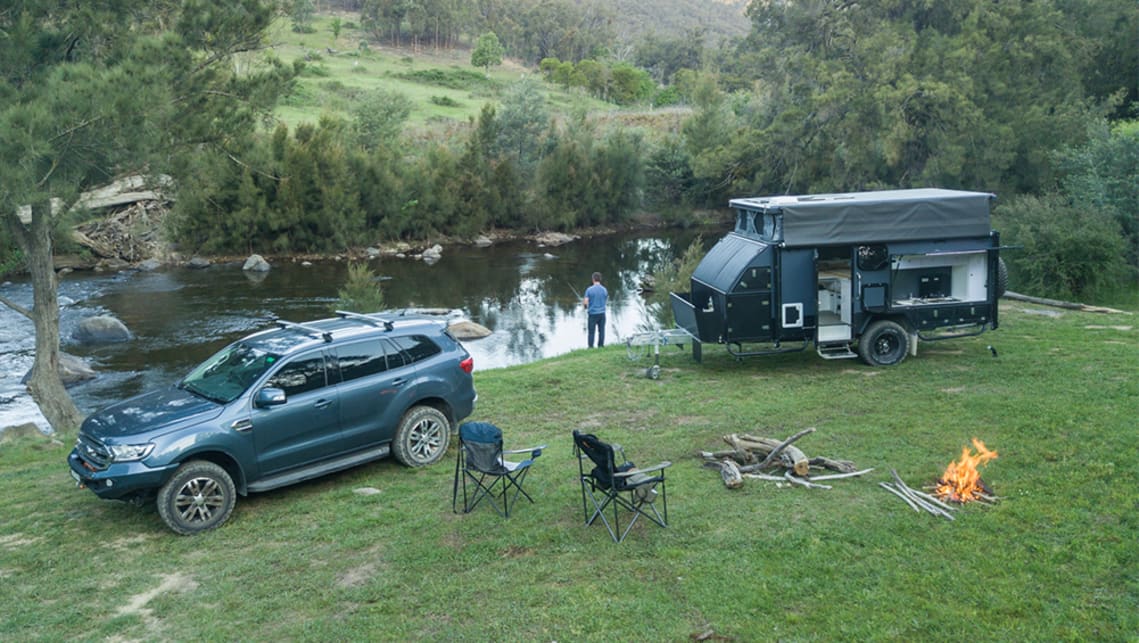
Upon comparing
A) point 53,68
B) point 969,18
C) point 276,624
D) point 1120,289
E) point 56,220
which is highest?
point 969,18

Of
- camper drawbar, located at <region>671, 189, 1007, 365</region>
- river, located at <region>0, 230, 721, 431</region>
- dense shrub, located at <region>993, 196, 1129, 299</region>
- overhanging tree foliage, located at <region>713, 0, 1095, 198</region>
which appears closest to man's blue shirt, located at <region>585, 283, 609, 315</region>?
river, located at <region>0, 230, 721, 431</region>

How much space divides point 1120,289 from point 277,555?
22.5m

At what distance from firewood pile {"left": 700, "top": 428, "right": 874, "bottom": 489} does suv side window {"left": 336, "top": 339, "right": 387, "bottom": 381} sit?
3.95 metres

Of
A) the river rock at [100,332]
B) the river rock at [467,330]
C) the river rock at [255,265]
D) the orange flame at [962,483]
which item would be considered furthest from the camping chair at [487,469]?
Answer: the river rock at [255,265]

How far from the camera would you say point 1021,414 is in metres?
11.4

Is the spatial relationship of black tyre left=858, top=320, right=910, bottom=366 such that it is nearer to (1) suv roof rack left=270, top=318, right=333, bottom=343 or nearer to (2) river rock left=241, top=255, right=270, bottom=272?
(1) suv roof rack left=270, top=318, right=333, bottom=343

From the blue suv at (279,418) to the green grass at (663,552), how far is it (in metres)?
0.40

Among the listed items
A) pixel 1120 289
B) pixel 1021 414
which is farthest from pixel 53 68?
pixel 1120 289

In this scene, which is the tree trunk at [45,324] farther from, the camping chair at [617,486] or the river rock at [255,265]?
the river rock at [255,265]

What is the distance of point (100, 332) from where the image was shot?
2531 centimetres

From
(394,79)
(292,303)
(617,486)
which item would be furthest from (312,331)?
(394,79)

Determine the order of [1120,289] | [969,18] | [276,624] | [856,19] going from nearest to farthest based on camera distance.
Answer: [276,624] < [1120,289] < [969,18] < [856,19]

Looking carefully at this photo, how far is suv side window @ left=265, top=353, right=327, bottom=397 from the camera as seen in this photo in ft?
31.8

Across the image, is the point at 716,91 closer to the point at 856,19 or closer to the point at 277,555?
the point at 856,19
